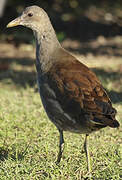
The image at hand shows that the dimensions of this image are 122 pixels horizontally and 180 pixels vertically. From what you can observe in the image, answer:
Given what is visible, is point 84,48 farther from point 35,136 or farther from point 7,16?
point 35,136

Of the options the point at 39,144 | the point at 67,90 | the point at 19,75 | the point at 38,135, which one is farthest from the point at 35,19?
the point at 19,75

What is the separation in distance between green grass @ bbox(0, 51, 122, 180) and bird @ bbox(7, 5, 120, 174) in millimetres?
198

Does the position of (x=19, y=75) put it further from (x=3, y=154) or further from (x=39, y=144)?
(x=3, y=154)

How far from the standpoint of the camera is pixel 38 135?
5.07 meters

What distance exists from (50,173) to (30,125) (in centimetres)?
156

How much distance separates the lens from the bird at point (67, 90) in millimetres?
3570

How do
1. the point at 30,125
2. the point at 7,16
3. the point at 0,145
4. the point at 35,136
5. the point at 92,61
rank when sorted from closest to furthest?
the point at 0,145 → the point at 35,136 → the point at 30,125 → the point at 92,61 → the point at 7,16

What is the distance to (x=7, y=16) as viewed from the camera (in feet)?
34.5

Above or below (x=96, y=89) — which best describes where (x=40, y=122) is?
below

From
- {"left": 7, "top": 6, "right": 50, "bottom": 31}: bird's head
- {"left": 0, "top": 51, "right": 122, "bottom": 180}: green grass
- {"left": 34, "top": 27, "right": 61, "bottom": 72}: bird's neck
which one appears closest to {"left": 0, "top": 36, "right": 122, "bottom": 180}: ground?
Answer: {"left": 0, "top": 51, "right": 122, "bottom": 180}: green grass

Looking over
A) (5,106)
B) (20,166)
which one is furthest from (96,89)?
(5,106)

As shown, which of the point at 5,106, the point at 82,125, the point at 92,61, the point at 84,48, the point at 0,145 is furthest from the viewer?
the point at 84,48

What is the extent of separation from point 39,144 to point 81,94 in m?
1.27

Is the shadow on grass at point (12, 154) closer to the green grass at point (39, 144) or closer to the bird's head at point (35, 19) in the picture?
the green grass at point (39, 144)
